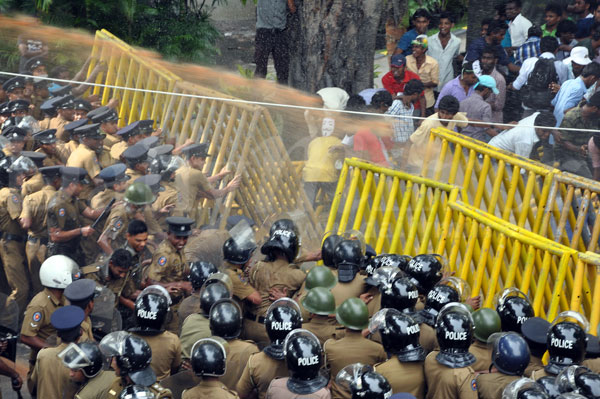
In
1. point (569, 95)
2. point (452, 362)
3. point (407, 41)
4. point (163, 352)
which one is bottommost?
point (163, 352)

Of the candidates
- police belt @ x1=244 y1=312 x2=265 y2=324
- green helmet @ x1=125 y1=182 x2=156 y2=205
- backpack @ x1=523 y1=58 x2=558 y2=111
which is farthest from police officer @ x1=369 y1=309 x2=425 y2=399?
backpack @ x1=523 y1=58 x2=558 y2=111

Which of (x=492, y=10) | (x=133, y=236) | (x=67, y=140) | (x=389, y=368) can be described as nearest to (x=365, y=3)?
(x=492, y=10)

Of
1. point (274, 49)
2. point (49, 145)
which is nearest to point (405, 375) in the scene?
point (49, 145)

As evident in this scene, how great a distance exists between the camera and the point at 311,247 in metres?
8.37

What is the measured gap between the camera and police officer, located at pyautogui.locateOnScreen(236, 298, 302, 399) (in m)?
5.06

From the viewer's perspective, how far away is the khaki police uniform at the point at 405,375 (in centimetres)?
492

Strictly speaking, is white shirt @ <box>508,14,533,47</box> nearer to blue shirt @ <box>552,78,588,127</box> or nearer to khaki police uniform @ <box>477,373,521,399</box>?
blue shirt @ <box>552,78,588,127</box>

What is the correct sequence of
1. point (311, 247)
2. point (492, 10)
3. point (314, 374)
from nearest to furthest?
point (314, 374) → point (311, 247) → point (492, 10)

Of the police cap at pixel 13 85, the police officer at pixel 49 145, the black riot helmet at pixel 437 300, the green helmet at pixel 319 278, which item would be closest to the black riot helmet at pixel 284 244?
the green helmet at pixel 319 278

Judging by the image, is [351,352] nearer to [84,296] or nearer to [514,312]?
[514,312]

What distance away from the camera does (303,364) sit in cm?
461

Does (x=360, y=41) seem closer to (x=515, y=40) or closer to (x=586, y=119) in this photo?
(x=515, y=40)

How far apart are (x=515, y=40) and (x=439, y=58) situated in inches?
39.8

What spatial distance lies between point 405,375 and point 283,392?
729 mm
